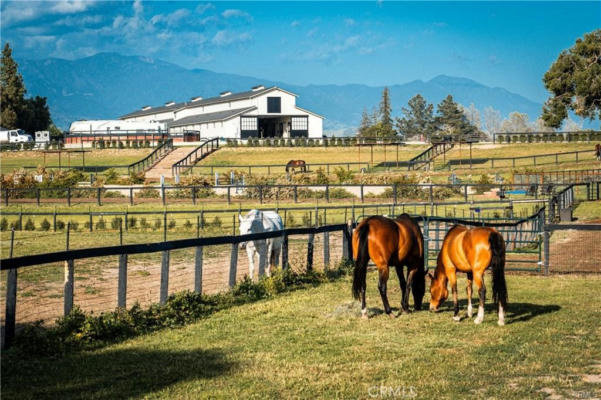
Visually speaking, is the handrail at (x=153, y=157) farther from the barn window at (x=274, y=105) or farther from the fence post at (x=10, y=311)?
the fence post at (x=10, y=311)

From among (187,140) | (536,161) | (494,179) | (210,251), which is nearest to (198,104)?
(187,140)

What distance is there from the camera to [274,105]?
111438 millimetres

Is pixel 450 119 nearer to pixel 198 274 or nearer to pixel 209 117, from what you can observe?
pixel 209 117

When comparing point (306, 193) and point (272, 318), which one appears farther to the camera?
point (306, 193)

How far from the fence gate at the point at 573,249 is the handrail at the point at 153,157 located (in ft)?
165

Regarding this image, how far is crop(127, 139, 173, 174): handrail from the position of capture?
246ft

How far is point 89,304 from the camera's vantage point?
50.6 ft

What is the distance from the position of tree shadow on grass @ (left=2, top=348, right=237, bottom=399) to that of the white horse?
23.4ft

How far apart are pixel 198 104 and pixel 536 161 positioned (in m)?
71.1

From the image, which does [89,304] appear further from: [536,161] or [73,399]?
[536,161]

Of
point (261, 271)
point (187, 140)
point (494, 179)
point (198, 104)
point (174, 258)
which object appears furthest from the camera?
point (198, 104)

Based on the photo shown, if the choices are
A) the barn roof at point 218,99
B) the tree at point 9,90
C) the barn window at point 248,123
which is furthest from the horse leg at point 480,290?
the tree at point 9,90

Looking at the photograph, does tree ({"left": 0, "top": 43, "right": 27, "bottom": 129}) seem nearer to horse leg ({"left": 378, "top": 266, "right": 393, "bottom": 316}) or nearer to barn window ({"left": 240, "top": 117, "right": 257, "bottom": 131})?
barn window ({"left": 240, "top": 117, "right": 257, "bottom": 131})

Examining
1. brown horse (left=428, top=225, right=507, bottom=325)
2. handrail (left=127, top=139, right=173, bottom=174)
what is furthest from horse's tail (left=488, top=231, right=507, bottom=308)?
handrail (left=127, top=139, right=173, bottom=174)
